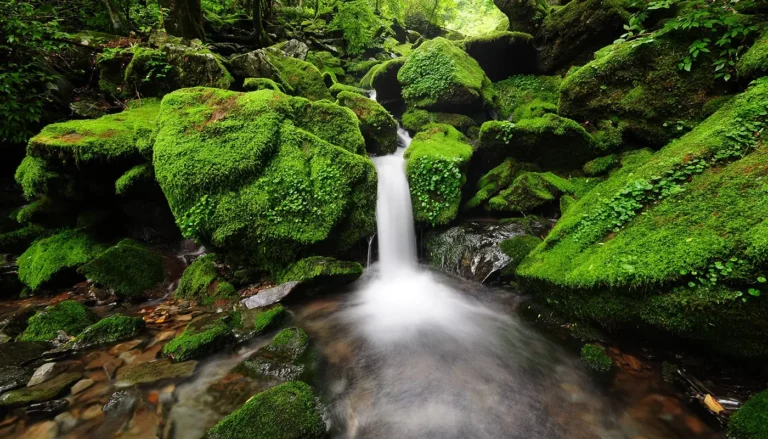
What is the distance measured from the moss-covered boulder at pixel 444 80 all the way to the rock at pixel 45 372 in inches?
385

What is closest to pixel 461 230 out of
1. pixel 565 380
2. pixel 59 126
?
pixel 565 380

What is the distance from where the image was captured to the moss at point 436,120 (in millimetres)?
9734

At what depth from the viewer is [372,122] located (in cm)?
838

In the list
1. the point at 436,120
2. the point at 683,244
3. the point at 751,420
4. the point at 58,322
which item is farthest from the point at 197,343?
the point at 436,120

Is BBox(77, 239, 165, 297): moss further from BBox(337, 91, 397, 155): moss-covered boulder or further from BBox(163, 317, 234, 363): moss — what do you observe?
BBox(337, 91, 397, 155): moss-covered boulder

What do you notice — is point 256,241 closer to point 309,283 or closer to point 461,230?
point 309,283

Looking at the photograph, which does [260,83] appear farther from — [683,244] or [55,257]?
[683,244]

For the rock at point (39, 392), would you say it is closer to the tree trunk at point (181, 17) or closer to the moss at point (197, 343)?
the moss at point (197, 343)

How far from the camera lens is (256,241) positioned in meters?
5.46

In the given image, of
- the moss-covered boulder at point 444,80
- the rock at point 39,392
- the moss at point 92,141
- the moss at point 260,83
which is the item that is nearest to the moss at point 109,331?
the rock at point 39,392

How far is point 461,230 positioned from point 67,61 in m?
10.6

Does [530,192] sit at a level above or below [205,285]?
above

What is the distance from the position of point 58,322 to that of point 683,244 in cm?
787

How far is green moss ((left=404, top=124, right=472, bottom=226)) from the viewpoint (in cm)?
692
